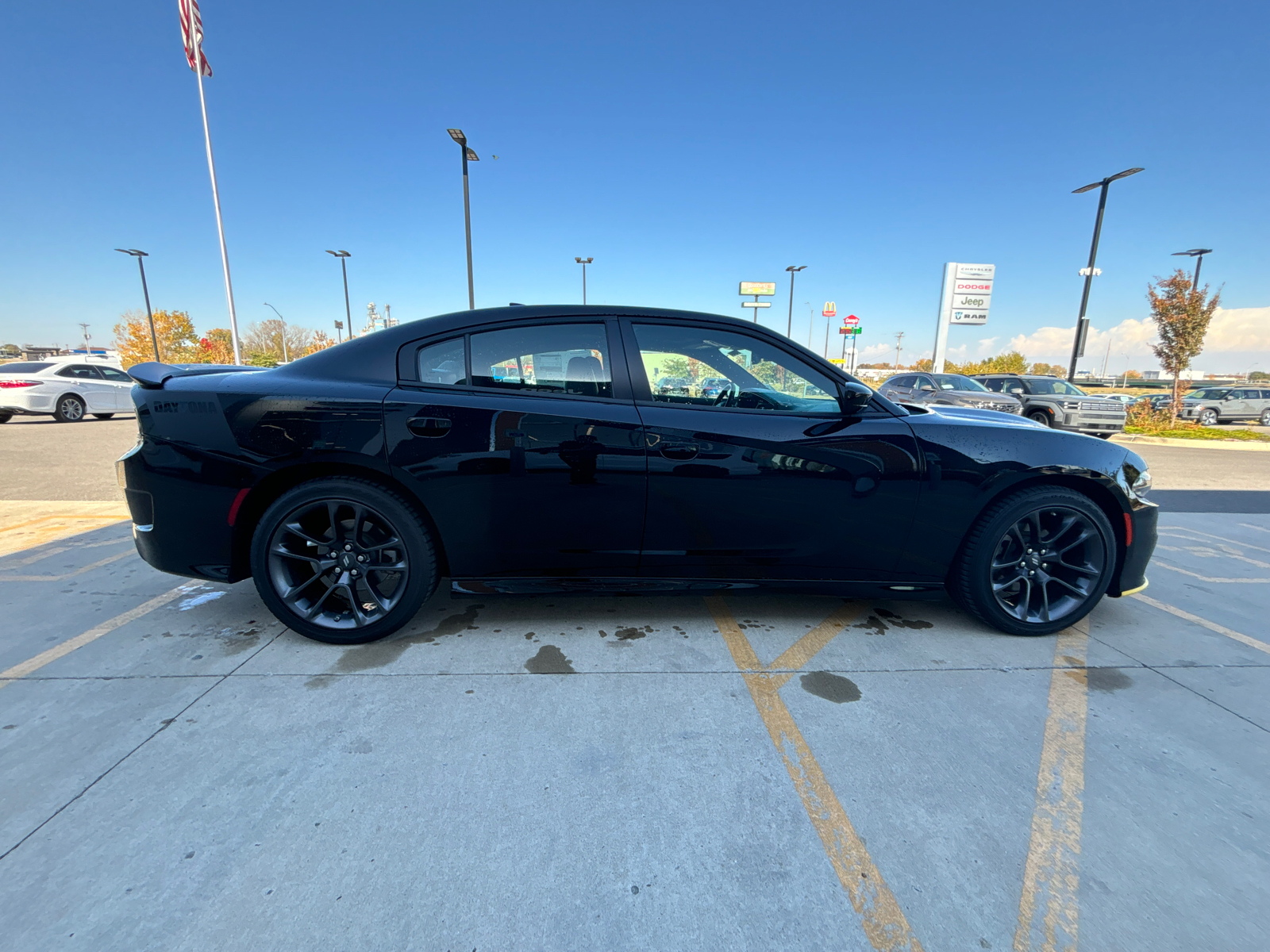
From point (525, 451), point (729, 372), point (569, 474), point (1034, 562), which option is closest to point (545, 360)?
point (525, 451)

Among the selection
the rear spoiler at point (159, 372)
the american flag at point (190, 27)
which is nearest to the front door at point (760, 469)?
the rear spoiler at point (159, 372)

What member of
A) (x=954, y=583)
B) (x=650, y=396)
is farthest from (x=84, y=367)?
(x=954, y=583)

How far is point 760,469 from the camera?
2.44 meters

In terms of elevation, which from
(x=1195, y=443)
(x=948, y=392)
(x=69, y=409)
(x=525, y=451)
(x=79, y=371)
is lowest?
(x=1195, y=443)

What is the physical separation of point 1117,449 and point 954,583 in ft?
3.58

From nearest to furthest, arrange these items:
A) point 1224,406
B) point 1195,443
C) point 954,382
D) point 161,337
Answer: point 1195,443 < point 954,382 < point 1224,406 < point 161,337

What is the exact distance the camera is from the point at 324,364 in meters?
2.46

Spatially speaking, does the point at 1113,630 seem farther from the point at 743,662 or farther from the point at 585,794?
the point at 585,794

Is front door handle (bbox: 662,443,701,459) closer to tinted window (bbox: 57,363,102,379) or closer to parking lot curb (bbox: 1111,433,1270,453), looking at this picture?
parking lot curb (bbox: 1111,433,1270,453)

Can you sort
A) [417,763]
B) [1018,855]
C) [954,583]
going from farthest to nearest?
[954,583], [417,763], [1018,855]

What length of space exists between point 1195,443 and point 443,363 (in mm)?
18177

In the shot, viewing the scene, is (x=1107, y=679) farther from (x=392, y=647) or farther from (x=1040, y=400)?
(x=1040, y=400)

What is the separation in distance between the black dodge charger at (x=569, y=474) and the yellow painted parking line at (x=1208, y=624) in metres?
0.90

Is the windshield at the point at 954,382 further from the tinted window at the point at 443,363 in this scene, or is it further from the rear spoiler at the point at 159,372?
the rear spoiler at the point at 159,372
